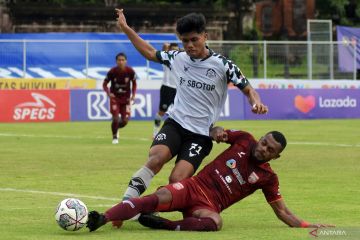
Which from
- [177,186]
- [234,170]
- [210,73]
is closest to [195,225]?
[177,186]

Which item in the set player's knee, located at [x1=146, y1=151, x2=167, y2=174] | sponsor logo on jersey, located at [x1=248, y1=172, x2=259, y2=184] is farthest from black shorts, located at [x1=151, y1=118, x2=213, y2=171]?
sponsor logo on jersey, located at [x1=248, y1=172, x2=259, y2=184]

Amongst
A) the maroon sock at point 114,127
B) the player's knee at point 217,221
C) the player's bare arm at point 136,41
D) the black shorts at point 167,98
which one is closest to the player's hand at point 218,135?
the player's knee at point 217,221

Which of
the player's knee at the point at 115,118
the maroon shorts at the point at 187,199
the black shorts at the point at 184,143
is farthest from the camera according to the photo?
the player's knee at the point at 115,118

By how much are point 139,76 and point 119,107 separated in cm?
1620

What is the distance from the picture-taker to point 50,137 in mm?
28891

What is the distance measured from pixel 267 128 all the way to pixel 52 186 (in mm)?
17515

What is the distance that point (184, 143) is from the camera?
12680 mm

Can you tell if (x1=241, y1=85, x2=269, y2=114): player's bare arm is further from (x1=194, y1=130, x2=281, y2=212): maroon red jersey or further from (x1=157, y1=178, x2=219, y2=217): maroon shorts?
(x1=157, y1=178, x2=219, y2=217): maroon shorts

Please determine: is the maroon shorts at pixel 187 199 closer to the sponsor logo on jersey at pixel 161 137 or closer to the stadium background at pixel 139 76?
the sponsor logo on jersey at pixel 161 137

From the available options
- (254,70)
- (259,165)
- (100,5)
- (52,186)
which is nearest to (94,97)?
(254,70)

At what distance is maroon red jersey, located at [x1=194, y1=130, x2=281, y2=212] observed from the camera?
12.0 meters

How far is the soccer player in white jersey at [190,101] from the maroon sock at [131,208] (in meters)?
0.78

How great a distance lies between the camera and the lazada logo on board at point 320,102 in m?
40.6

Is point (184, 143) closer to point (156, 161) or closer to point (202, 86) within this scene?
point (156, 161)
